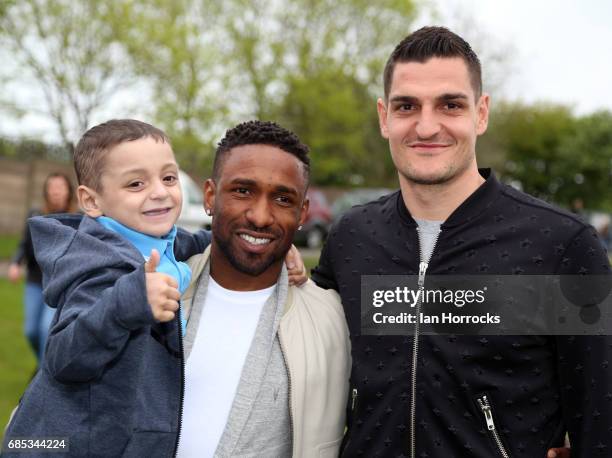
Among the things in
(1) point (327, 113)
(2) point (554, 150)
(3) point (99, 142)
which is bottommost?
(3) point (99, 142)

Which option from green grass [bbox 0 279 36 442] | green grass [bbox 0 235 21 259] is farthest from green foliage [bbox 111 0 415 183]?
green grass [bbox 0 279 36 442]

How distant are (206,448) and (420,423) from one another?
801 millimetres

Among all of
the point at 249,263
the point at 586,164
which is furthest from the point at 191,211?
the point at 586,164

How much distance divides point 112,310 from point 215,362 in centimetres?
68

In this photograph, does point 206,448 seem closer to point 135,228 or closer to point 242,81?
point 135,228

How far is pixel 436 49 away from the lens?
2.70 metres

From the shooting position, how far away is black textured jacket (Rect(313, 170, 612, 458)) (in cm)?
240

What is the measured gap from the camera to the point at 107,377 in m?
2.22

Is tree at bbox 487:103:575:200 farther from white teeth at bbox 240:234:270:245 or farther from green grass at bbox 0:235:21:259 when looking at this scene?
white teeth at bbox 240:234:270:245

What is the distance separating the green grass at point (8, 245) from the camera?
58.2ft

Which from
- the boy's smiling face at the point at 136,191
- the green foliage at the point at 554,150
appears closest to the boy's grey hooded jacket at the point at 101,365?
the boy's smiling face at the point at 136,191

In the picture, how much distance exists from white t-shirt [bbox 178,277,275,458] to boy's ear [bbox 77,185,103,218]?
0.57 metres

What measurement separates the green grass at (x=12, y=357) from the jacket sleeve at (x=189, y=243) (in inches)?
140

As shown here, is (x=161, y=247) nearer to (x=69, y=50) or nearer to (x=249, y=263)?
(x=249, y=263)
